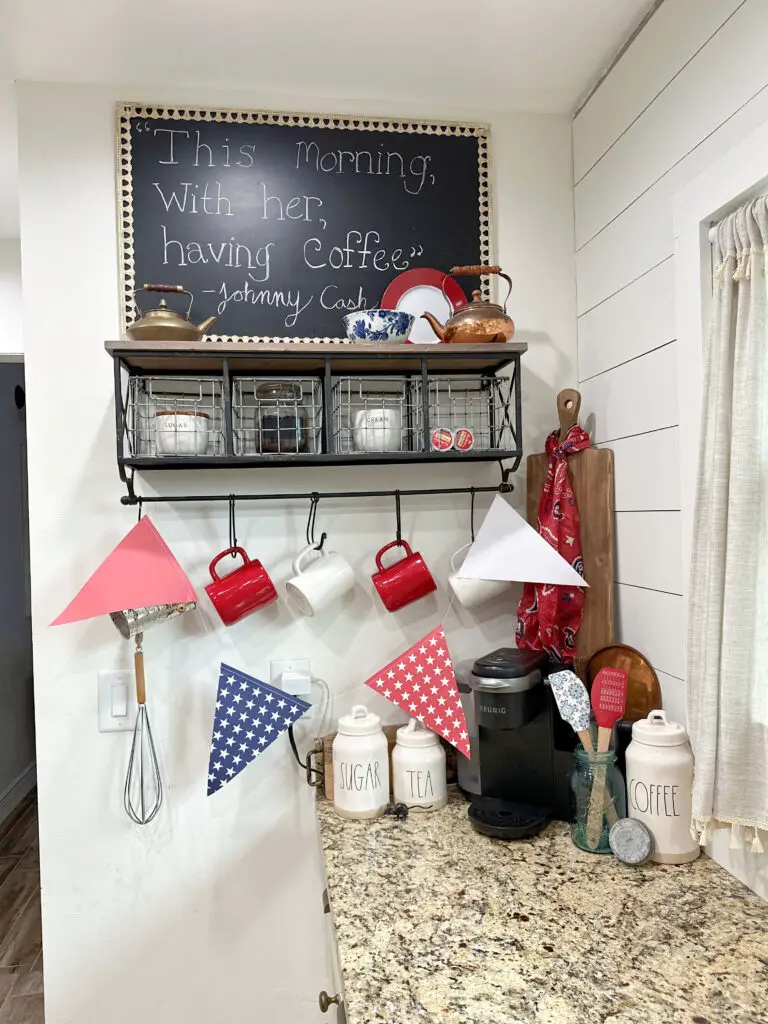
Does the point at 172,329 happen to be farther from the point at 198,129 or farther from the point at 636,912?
the point at 636,912

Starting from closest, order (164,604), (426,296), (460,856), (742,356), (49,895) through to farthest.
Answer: (742,356) → (460,856) → (164,604) → (49,895) → (426,296)

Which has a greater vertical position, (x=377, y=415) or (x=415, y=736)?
(x=377, y=415)

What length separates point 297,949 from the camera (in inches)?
69.2

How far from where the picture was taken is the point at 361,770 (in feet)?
5.18

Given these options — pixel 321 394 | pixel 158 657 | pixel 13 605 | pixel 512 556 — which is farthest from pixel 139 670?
pixel 13 605

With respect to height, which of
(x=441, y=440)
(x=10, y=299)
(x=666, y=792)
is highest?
(x=10, y=299)

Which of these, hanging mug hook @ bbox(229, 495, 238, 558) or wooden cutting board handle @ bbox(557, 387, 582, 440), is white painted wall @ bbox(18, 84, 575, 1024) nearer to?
hanging mug hook @ bbox(229, 495, 238, 558)

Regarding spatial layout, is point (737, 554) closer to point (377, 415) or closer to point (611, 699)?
point (611, 699)

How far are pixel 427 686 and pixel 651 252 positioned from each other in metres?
0.97

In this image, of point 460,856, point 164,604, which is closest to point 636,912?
point 460,856

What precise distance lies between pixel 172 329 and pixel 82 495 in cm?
45

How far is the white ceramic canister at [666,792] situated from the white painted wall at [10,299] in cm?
211

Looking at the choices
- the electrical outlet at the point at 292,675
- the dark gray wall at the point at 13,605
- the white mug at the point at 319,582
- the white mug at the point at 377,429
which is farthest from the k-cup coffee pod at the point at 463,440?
the dark gray wall at the point at 13,605

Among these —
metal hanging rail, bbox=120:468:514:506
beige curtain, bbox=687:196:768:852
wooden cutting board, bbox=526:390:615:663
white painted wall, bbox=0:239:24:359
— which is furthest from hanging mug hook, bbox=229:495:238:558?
white painted wall, bbox=0:239:24:359
